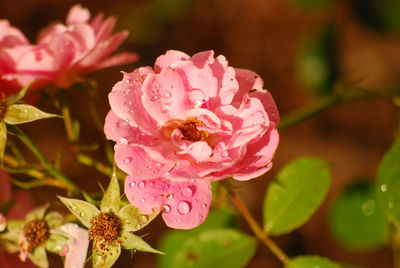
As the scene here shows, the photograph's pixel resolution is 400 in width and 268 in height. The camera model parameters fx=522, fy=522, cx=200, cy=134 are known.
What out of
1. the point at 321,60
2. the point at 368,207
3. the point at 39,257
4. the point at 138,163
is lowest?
the point at 368,207

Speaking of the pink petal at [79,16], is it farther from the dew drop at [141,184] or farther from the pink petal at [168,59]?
the dew drop at [141,184]

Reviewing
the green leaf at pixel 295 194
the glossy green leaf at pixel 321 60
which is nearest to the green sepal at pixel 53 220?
the green leaf at pixel 295 194

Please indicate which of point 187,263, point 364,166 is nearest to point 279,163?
point 364,166

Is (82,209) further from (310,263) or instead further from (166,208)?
(310,263)

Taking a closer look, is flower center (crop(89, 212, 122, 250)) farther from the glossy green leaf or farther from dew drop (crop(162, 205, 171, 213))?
the glossy green leaf

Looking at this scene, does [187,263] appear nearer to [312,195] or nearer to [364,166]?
[312,195]

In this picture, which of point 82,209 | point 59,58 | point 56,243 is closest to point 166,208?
point 82,209
